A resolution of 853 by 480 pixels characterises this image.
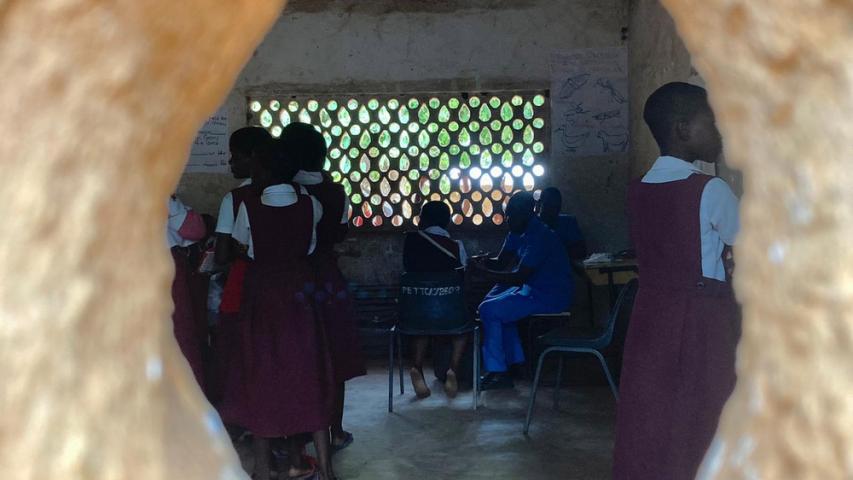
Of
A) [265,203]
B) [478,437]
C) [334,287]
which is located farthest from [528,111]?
[265,203]

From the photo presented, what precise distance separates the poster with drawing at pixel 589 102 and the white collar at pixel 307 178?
9.04 feet

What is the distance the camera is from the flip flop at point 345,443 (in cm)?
359

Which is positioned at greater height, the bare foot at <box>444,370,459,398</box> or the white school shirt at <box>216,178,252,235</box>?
the white school shirt at <box>216,178,252,235</box>

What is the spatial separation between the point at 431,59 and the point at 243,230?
3279 mm

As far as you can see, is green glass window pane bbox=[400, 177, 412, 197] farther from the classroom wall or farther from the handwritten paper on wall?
the handwritten paper on wall

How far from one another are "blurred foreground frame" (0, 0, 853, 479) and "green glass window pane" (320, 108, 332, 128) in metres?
5.44

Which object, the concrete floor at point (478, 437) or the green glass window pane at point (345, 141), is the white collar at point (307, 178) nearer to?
the concrete floor at point (478, 437)

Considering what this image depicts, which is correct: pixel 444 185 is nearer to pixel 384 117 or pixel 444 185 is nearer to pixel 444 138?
pixel 444 138

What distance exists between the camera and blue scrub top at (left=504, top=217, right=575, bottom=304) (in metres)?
4.38

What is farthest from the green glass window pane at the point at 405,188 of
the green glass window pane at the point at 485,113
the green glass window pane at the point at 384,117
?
the green glass window pane at the point at 485,113

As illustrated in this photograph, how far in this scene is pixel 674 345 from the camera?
2.05 metres

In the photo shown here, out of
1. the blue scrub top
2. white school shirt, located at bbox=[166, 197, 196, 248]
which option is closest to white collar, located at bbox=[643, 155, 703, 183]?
white school shirt, located at bbox=[166, 197, 196, 248]

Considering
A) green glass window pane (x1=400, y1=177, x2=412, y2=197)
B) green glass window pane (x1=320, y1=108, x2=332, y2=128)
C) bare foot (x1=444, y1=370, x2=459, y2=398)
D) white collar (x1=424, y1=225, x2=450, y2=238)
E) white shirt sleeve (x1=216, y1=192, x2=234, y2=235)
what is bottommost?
bare foot (x1=444, y1=370, x2=459, y2=398)

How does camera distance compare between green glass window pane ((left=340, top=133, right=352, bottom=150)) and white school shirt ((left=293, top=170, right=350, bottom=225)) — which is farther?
green glass window pane ((left=340, top=133, right=352, bottom=150))
